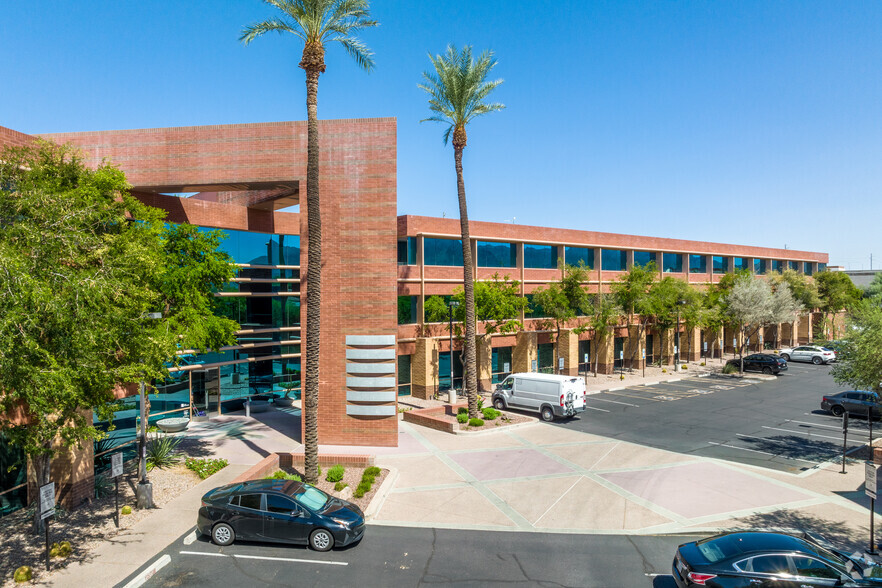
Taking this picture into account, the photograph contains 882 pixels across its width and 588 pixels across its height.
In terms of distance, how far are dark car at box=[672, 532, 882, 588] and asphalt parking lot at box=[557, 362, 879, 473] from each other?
11.3 metres

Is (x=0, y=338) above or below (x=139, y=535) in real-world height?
above

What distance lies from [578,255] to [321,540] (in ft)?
125

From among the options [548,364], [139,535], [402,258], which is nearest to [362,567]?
[139,535]

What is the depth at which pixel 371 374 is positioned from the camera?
Result: 23.5 metres

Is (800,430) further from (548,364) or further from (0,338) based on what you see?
(0,338)

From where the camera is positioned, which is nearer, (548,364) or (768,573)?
(768,573)

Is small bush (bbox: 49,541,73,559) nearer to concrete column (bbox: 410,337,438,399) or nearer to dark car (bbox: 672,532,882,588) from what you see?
dark car (bbox: 672,532,882,588)

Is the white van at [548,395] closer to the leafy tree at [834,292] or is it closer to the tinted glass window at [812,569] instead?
the tinted glass window at [812,569]

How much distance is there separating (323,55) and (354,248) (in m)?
8.06

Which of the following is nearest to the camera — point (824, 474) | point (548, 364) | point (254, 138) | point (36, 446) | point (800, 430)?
point (36, 446)

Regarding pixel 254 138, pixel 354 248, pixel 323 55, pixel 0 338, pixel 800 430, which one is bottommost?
pixel 800 430

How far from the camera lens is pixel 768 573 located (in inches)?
397

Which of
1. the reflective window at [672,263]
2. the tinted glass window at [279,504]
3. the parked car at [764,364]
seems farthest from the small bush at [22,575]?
the reflective window at [672,263]

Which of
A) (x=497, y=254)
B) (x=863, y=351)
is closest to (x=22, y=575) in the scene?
(x=863, y=351)
